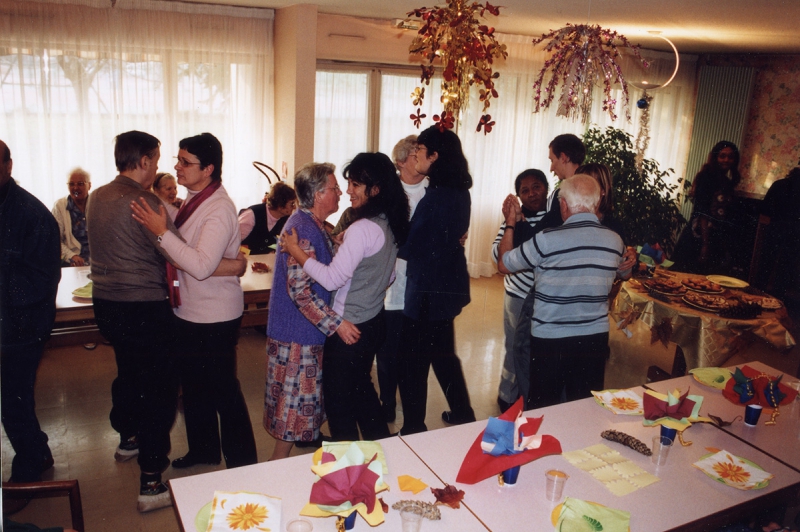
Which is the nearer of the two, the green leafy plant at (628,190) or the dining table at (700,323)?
the dining table at (700,323)

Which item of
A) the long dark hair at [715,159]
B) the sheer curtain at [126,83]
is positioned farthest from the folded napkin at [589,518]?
the long dark hair at [715,159]

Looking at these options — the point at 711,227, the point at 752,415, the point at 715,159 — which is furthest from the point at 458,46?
the point at 711,227

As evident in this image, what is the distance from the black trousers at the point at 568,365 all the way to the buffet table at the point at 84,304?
1442mm

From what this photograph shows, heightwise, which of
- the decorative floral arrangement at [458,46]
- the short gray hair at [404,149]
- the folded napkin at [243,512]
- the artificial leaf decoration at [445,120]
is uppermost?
the decorative floral arrangement at [458,46]

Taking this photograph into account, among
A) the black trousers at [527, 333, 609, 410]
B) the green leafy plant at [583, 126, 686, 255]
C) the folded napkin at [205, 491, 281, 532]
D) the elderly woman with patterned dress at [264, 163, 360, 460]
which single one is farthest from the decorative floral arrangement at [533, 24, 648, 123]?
the green leafy plant at [583, 126, 686, 255]

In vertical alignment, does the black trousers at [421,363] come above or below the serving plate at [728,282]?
below

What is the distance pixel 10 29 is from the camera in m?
4.00

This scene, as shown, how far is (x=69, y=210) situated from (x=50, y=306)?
1.64m

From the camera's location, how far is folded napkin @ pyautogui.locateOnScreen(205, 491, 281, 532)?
4.27 feet

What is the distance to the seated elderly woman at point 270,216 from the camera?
341cm

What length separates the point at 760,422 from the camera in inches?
76.4

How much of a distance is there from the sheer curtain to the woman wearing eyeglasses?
2.74 meters

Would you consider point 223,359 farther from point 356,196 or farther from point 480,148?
point 480,148

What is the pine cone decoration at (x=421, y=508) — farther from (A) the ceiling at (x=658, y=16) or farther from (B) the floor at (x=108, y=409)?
(A) the ceiling at (x=658, y=16)
